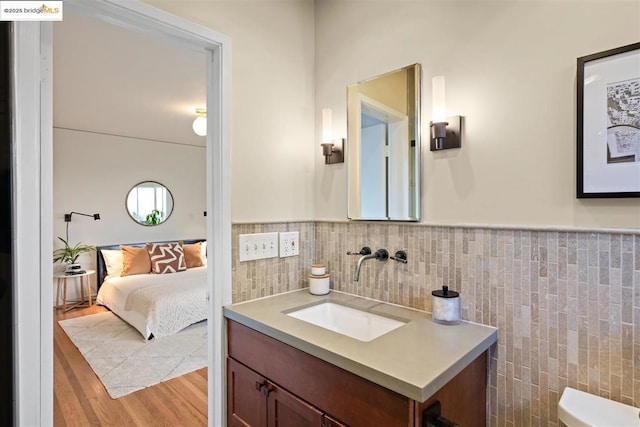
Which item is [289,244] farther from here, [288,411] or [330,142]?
[288,411]

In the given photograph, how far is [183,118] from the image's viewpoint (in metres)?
4.11

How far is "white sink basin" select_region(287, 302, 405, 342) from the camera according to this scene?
1.40m

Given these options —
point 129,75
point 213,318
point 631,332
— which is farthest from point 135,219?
point 631,332

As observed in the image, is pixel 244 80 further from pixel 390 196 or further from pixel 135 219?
pixel 135 219

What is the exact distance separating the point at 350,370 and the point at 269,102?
1.30 meters

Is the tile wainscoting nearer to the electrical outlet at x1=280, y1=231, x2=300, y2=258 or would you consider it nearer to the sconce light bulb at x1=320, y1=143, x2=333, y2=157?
the electrical outlet at x1=280, y1=231, x2=300, y2=258

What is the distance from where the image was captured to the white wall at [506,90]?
3.42 ft

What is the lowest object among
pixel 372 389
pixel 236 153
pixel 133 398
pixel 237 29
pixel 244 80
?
pixel 133 398

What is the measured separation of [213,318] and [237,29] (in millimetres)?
1345

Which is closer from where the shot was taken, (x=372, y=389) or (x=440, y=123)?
(x=372, y=389)

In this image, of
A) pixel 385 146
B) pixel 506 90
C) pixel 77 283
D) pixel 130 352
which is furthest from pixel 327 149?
pixel 77 283

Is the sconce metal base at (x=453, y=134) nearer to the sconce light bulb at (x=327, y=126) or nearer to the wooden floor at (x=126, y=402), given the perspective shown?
the sconce light bulb at (x=327, y=126)

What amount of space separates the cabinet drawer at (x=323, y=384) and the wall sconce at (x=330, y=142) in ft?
3.13

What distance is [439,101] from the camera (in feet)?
4.34
